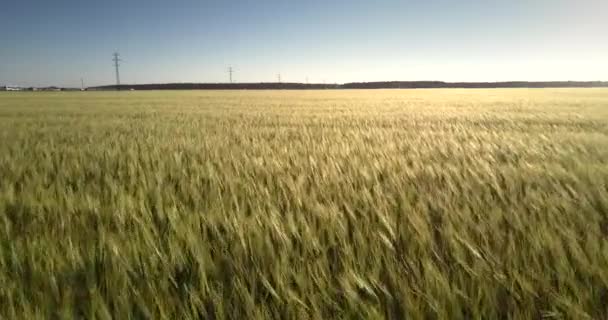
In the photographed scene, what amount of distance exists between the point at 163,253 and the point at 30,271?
1.36ft

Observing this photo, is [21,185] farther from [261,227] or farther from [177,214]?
[261,227]

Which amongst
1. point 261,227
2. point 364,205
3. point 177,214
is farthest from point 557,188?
point 177,214

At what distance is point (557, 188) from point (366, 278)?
5.59 ft

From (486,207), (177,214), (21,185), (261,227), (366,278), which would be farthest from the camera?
(21,185)

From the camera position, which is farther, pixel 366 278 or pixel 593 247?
pixel 593 247

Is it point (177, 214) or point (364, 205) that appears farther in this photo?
point (364, 205)

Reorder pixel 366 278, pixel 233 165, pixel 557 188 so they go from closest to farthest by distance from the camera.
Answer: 1. pixel 366 278
2. pixel 557 188
3. pixel 233 165

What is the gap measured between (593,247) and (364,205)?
0.97m

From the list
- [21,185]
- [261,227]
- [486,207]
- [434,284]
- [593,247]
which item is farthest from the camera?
[21,185]

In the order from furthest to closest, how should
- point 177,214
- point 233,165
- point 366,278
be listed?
point 233,165 → point 177,214 → point 366,278

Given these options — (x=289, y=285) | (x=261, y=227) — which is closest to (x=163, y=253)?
(x=261, y=227)

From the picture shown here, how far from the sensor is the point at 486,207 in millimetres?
1869

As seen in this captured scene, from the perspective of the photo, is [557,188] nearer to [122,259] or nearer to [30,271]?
[122,259]

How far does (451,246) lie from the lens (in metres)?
1.33
